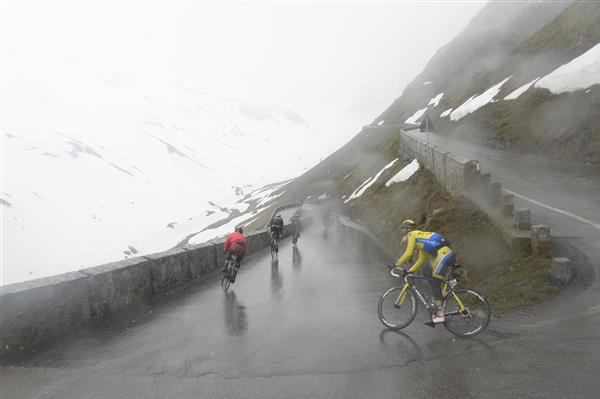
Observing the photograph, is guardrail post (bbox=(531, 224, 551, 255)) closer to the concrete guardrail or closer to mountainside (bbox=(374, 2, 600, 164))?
the concrete guardrail

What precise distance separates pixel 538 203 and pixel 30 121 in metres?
197

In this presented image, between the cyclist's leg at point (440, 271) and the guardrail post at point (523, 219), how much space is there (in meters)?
4.44

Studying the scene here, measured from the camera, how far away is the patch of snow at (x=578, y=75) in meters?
23.4

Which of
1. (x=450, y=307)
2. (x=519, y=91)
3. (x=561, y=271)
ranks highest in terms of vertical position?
(x=519, y=91)

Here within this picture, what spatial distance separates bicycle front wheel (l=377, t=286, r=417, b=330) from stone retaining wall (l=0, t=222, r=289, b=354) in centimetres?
588

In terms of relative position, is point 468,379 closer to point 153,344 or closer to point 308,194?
point 153,344

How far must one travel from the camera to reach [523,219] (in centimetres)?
1097

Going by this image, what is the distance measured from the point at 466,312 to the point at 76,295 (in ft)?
23.8

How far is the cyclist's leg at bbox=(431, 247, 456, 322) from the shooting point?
7.44m

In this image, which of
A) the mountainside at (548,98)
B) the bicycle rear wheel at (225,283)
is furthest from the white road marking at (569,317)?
the mountainside at (548,98)

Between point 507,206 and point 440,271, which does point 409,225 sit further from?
point 507,206

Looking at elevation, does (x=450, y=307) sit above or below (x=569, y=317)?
above

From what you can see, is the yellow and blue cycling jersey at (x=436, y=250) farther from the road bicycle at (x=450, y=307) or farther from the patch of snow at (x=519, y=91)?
the patch of snow at (x=519, y=91)

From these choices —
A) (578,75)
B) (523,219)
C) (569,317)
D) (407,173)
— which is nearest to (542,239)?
(523,219)
